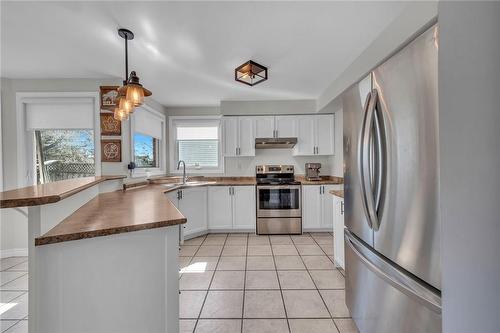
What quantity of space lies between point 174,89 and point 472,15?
328cm

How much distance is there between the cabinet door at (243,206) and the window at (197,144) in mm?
748

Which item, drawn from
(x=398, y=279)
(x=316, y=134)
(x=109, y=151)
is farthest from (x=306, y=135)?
(x=398, y=279)

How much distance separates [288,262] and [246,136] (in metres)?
2.23

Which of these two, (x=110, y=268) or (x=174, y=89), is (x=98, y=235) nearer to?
(x=110, y=268)

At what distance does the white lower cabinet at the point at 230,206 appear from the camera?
12.5 feet

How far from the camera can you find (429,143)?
0.91m

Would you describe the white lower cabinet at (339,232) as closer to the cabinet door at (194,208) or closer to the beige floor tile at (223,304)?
the beige floor tile at (223,304)

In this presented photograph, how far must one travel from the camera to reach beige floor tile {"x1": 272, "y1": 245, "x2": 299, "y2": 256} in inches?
117

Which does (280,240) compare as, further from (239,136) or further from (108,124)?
(108,124)

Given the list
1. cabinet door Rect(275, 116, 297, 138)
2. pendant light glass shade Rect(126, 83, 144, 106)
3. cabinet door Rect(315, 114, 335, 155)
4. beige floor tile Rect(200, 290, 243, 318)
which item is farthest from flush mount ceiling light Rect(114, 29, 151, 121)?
cabinet door Rect(315, 114, 335, 155)

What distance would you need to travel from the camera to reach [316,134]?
403 centimetres

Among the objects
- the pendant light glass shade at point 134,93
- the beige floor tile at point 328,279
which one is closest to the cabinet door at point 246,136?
the beige floor tile at point 328,279

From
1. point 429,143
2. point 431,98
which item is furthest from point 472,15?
point 429,143

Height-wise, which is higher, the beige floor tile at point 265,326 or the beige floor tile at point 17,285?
the beige floor tile at point 17,285
